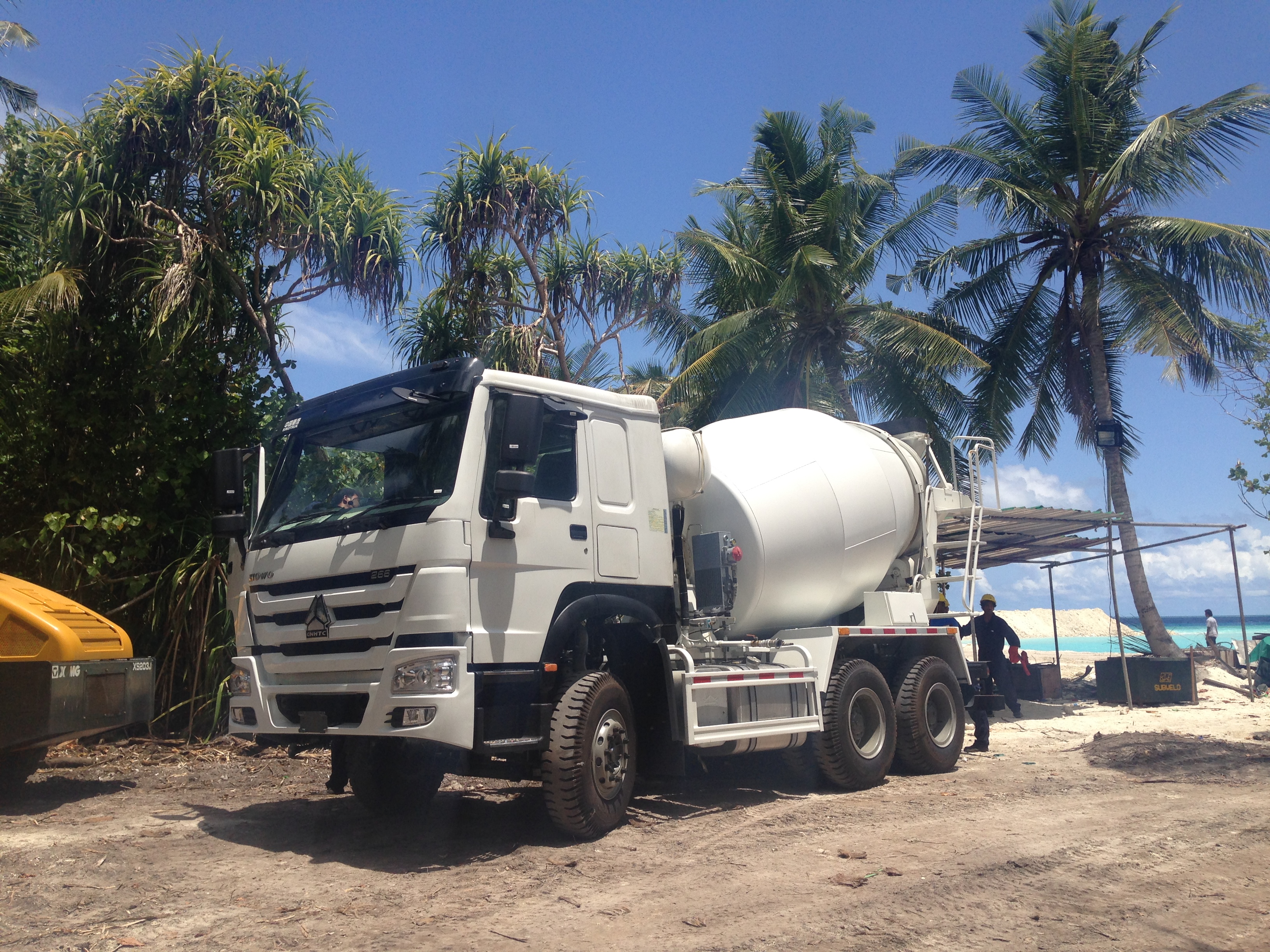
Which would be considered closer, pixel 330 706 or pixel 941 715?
pixel 330 706

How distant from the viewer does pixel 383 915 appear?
5.07 m

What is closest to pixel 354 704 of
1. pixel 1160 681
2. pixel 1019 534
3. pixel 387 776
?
pixel 387 776

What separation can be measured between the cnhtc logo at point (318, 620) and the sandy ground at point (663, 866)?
4.63ft

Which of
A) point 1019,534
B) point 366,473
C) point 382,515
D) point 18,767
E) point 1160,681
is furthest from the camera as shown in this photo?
point 1160,681

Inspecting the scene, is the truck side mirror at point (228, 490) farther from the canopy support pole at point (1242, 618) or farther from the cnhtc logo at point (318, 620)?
the canopy support pole at point (1242, 618)

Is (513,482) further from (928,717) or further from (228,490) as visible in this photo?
(928,717)

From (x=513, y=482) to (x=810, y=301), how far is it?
15242mm

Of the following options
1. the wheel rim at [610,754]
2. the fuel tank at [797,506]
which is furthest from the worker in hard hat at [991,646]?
the wheel rim at [610,754]

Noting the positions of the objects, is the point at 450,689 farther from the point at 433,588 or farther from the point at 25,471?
the point at 25,471

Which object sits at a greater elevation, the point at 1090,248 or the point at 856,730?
the point at 1090,248

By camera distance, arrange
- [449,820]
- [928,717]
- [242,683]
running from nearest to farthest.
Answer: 1. [242,683]
2. [449,820]
3. [928,717]

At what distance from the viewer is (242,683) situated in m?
6.98

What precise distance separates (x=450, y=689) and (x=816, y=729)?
3.88 metres

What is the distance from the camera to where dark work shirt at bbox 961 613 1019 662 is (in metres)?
12.8
